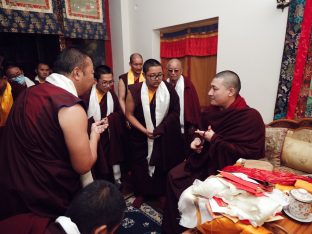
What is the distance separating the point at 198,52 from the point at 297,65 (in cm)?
154

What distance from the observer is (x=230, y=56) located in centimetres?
280

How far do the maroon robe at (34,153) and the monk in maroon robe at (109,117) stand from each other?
4.06ft

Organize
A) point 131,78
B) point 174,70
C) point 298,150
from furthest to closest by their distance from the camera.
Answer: point 131,78, point 174,70, point 298,150

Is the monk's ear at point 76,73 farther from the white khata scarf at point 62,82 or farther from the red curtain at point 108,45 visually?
the red curtain at point 108,45

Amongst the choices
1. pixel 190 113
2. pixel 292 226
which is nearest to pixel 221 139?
pixel 292 226

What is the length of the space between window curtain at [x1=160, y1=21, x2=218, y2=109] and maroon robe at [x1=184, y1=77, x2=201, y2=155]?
0.80 m

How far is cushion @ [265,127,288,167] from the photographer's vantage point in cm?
212

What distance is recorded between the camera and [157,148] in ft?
7.93

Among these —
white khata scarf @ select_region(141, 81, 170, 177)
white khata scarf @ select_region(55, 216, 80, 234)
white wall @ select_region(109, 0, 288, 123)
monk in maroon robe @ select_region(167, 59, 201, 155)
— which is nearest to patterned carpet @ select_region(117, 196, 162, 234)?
white khata scarf @ select_region(141, 81, 170, 177)

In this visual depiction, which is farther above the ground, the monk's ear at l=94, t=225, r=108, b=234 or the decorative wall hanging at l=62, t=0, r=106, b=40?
the decorative wall hanging at l=62, t=0, r=106, b=40

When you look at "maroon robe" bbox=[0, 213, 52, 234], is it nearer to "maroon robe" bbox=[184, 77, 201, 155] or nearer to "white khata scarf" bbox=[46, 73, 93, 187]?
"white khata scarf" bbox=[46, 73, 93, 187]

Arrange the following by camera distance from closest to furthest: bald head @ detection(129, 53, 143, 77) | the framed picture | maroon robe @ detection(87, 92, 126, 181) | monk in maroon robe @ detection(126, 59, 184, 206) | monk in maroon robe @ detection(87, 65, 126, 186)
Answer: monk in maroon robe @ detection(126, 59, 184, 206), monk in maroon robe @ detection(87, 65, 126, 186), maroon robe @ detection(87, 92, 126, 181), bald head @ detection(129, 53, 143, 77), the framed picture

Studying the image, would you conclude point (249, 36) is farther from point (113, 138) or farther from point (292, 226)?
point (292, 226)

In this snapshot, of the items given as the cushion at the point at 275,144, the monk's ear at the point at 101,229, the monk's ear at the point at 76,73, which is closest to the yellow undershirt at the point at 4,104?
the monk's ear at the point at 76,73
